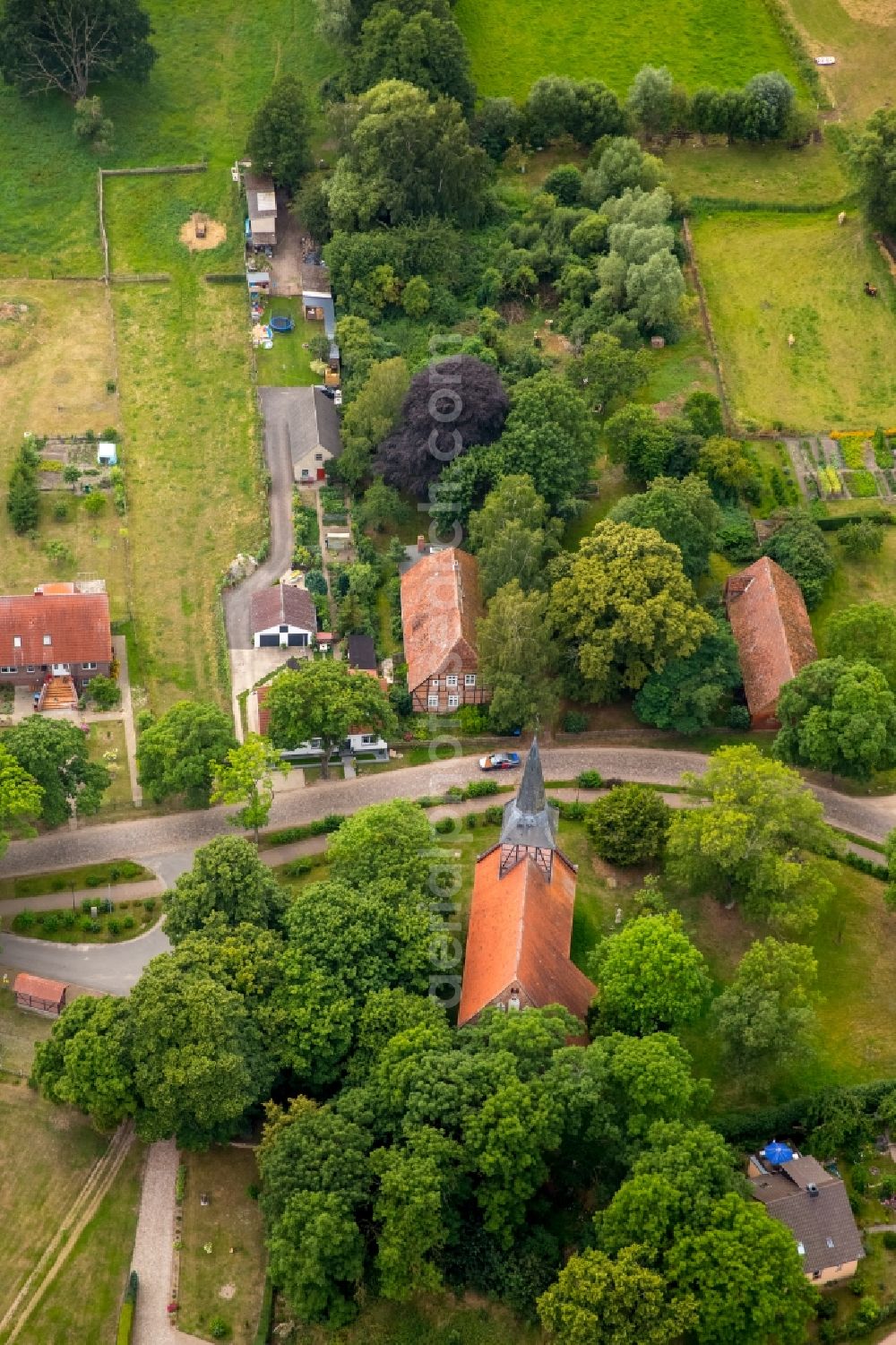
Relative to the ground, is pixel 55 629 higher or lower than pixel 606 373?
lower

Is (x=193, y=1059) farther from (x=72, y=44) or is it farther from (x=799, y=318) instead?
(x=72, y=44)

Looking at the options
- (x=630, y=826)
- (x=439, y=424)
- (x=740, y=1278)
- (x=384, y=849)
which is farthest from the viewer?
(x=439, y=424)

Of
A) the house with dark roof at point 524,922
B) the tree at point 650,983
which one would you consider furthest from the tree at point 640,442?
the tree at point 650,983

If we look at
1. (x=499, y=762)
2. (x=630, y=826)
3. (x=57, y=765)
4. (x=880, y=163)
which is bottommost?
(x=630, y=826)

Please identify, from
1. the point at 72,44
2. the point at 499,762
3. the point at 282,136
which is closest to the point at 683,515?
the point at 499,762

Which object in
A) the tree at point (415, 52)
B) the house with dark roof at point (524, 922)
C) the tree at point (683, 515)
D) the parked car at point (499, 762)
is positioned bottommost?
the house with dark roof at point (524, 922)

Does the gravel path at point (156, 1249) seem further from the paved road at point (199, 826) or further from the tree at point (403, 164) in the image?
the tree at point (403, 164)

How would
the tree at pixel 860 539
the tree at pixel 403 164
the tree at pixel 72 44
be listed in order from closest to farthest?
the tree at pixel 860 539 → the tree at pixel 403 164 → the tree at pixel 72 44

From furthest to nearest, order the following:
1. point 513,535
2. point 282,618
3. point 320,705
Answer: point 282,618
point 513,535
point 320,705

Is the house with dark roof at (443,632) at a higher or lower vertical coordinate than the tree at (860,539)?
lower
